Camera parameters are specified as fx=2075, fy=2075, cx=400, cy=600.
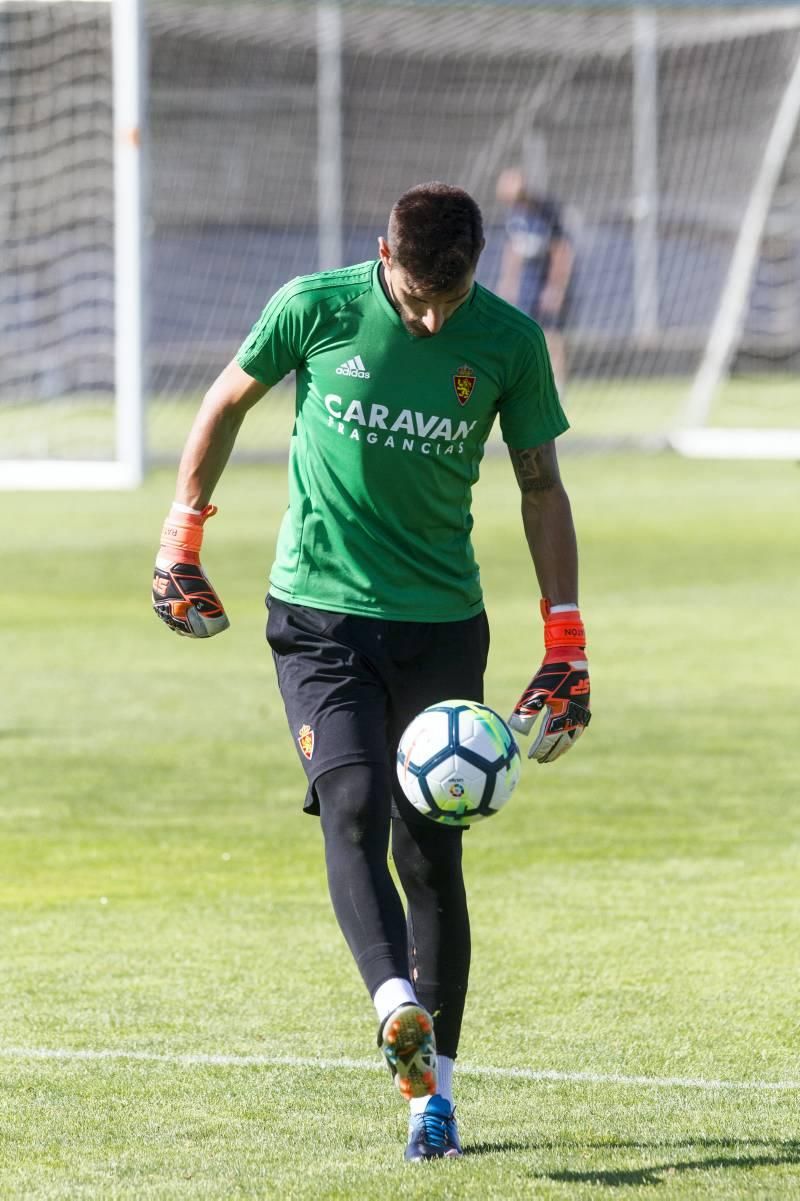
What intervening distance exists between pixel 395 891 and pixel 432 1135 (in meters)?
0.57

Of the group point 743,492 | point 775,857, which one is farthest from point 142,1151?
point 743,492

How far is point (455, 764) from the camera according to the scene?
4.81 m

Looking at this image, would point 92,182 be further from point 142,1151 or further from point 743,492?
point 142,1151


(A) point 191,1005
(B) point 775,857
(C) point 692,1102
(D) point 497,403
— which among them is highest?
(D) point 497,403

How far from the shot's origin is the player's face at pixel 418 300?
191 inches

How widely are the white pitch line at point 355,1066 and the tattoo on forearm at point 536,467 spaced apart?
161 cm

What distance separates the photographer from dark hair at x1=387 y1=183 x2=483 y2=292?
4789 mm

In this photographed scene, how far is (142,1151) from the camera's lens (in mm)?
4926

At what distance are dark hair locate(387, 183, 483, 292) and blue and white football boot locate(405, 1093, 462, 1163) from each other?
6.26ft

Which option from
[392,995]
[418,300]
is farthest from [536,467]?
[392,995]

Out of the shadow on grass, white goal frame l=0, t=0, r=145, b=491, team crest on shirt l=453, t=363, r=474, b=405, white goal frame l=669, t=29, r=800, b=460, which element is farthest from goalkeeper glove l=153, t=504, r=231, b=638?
white goal frame l=669, t=29, r=800, b=460

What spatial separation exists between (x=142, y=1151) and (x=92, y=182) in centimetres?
1494

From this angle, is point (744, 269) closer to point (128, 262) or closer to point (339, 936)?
point (128, 262)

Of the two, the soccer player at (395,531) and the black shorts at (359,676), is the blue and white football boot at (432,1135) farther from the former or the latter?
the black shorts at (359,676)
